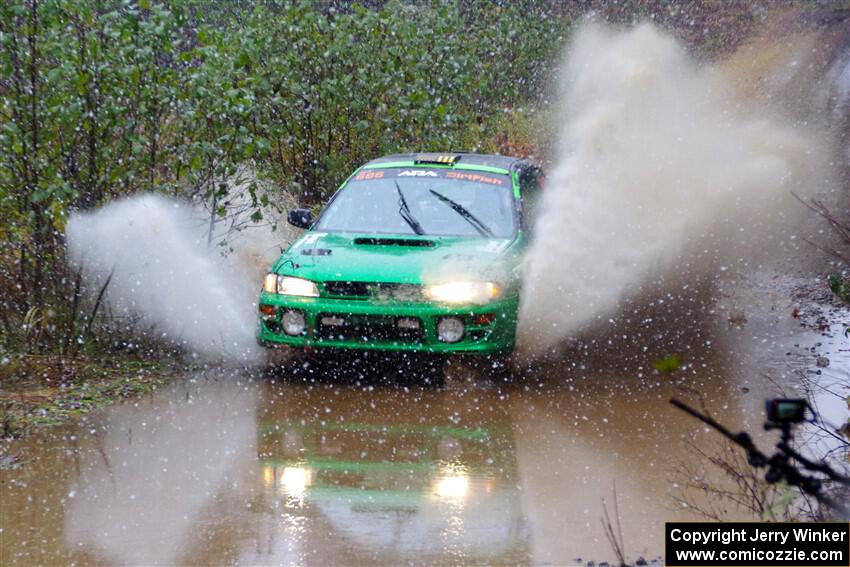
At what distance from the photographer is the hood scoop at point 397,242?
873 centimetres

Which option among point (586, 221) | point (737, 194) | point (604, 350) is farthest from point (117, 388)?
point (737, 194)

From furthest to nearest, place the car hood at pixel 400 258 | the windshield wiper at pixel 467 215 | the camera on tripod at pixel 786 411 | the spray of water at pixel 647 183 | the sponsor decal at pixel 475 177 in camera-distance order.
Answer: the spray of water at pixel 647 183, the sponsor decal at pixel 475 177, the windshield wiper at pixel 467 215, the car hood at pixel 400 258, the camera on tripod at pixel 786 411

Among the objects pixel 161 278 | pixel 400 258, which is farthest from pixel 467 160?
pixel 161 278

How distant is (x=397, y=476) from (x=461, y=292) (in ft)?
7.28

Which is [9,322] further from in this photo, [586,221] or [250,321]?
[586,221]

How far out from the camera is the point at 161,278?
383 inches

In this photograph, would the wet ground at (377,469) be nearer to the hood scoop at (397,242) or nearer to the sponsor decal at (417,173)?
the hood scoop at (397,242)

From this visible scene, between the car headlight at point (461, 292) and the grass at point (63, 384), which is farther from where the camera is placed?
the car headlight at point (461, 292)

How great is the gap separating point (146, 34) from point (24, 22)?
908 mm

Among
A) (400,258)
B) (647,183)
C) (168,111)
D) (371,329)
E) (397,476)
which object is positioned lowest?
(397,476)

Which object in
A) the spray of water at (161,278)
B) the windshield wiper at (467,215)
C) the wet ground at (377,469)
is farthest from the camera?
the spray of water at (161,278)

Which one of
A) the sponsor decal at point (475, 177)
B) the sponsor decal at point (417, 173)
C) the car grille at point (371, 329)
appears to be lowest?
the car grille at point (371, 329)

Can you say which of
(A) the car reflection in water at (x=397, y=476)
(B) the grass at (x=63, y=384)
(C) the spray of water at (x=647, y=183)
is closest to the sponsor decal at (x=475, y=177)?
(C) the spray of water at (x=647, y=183)

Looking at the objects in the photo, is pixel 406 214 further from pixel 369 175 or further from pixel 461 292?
pixel 461 292
